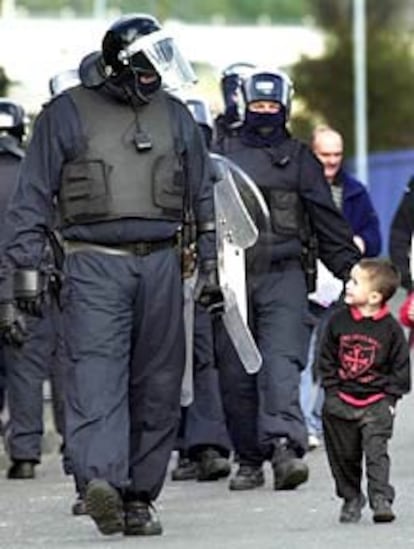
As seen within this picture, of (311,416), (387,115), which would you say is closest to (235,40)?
(387,115)

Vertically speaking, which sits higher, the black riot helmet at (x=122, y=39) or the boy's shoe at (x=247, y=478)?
the black riot helmet at (x=122, y=39)

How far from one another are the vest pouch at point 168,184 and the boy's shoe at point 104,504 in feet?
3.75

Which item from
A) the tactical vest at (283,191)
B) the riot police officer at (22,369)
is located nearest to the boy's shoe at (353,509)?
the tactical vest at (283,191)

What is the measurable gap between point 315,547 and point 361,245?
4946mm

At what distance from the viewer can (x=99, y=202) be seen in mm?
11391

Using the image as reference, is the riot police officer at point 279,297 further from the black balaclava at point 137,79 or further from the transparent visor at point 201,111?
the black balaclava at point 137,79

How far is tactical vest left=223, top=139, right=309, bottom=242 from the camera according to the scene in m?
13.5

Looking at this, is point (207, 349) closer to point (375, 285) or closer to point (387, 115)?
point (375, 285)

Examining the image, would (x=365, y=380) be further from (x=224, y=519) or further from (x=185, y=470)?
(x=185, y=470)

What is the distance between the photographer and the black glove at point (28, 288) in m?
11.3

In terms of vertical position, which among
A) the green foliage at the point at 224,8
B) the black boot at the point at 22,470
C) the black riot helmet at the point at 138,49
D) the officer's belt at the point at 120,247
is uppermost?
the green foliage at the point at 224,8

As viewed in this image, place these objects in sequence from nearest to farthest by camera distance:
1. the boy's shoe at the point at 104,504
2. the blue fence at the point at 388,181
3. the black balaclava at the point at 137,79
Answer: the boy's shoe at the point at 104,504
the black balaclava at the point at 137,79
the blue fence at the point at 388,181

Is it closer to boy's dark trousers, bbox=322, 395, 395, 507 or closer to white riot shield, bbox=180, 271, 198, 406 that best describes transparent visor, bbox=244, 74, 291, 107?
white riot shield, bbox=180, 271, 198, 406

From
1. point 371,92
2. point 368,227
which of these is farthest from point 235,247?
point 371,92
